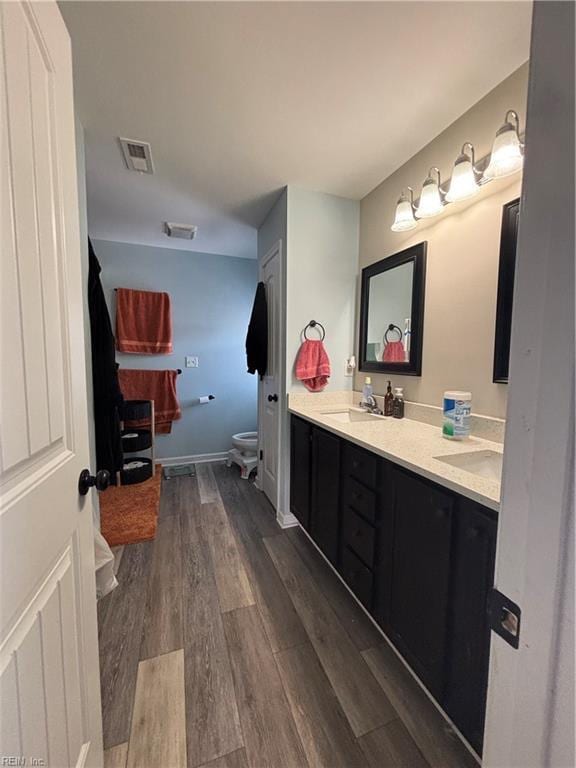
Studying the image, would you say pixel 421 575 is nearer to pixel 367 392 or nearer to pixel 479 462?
pixel 479 462

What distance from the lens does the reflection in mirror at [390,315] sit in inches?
72.6

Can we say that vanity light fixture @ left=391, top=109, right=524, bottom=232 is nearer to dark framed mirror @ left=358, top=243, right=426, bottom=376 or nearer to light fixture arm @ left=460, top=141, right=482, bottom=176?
light fixture arm @ left=460, top=141, right=482, bottom=176

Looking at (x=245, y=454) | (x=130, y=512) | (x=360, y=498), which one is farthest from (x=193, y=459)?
(x=360, y=498)

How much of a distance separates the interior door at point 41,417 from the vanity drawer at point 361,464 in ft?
3.35

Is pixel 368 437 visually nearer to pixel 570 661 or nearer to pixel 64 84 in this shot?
pixel 570 661

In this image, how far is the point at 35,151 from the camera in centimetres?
61

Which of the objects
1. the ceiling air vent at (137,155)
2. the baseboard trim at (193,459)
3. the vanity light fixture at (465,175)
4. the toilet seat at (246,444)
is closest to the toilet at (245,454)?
the toilet seat at (246,444)

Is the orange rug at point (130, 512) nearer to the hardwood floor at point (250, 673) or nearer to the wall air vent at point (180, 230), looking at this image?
the hardwood floor at point (250, 673)

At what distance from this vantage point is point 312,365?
2191 mm

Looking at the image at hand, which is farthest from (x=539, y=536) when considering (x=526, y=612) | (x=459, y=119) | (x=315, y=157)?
(x=315, y=157)

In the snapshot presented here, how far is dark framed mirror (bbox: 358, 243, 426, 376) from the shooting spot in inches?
69.1

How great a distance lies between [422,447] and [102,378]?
5.84ft

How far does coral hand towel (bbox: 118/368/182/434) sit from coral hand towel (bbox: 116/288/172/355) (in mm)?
237

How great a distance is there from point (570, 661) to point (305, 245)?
2.23 m
